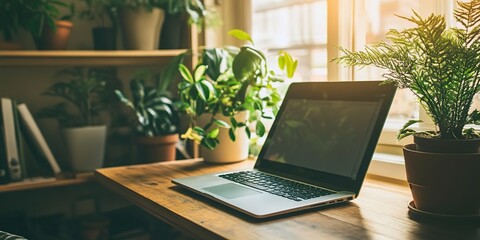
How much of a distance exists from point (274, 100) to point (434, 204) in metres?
0.71

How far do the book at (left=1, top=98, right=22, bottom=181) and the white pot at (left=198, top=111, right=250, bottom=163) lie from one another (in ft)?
2.16

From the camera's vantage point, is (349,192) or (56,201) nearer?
(349,192)

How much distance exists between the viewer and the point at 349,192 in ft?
3.47

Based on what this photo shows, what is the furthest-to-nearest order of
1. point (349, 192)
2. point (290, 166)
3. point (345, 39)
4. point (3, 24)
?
point (3, 24) → point (345, 39) → point (290, 166) → point (349, 192)

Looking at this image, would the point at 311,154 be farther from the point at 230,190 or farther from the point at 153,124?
the point at 153,124

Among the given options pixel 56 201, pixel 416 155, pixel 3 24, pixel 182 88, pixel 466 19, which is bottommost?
pixel 56 201

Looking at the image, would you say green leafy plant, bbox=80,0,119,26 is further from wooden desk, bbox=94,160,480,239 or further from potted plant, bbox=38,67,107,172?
wooden desk, bbox=94,160,480,239

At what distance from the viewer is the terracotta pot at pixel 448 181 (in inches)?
33.4

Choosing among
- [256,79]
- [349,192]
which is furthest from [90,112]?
[349,192]

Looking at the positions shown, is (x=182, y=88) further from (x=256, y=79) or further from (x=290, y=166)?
(x=290, y=166)

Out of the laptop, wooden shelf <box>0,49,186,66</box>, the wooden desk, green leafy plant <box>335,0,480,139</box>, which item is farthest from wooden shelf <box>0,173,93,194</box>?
green leafy plant <box>335,0,480,139</box>

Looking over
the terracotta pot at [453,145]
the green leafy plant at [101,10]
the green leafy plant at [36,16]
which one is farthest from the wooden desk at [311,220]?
the green leafy plant at [101,10]

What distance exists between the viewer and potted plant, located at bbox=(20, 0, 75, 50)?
5.51 feet

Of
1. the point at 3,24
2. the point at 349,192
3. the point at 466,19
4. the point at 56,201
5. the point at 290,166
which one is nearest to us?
the point at 466,19
